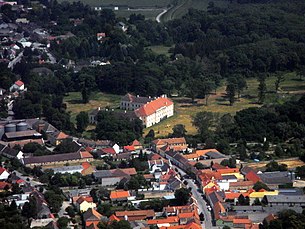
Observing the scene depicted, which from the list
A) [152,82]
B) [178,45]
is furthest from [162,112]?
[178,45]

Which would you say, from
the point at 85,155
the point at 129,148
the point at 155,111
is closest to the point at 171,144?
the point at 129,148

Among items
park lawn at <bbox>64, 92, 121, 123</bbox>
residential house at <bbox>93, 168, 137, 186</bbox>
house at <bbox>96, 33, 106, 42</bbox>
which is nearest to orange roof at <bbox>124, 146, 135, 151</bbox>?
residential house at <bbox>93, 168, 137, 186</bbox>

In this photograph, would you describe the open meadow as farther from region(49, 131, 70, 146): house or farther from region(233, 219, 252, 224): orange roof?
region(233, 219, 252, 224): orange roof

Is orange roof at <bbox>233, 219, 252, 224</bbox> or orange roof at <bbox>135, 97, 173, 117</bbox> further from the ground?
orange roof at <bbox>233, 219, 252, 224</bbox>

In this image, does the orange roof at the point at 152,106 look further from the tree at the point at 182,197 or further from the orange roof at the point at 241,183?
the tree at the point at 182,197

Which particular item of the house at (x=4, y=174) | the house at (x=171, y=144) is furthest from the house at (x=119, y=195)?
the house at (x=171, y=144)

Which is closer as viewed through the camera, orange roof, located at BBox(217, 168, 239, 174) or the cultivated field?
orange roof, located at BBox(217, 168, 239, 174)

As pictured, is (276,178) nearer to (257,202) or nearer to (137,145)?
(257,202)

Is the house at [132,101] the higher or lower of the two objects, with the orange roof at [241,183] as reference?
lower
